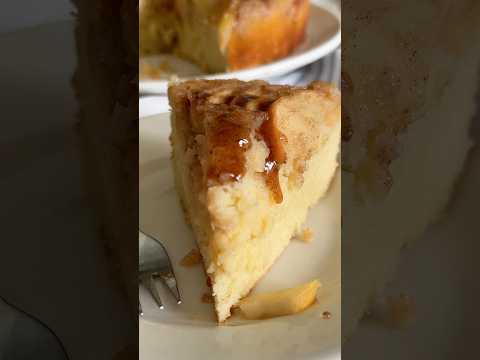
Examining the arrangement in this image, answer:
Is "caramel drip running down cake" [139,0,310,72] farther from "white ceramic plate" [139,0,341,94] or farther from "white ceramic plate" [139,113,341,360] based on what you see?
"white ceramic plate" [139,113,341,360]

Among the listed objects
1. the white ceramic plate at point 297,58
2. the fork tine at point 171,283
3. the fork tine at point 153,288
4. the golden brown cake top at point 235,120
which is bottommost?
the fork tine at point 171,283

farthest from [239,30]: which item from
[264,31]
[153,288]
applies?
[153,288]

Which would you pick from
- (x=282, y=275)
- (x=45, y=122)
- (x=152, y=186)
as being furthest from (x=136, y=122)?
(x=152, y=186)

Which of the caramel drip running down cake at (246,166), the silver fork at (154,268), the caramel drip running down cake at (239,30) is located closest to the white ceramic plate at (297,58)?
the caramel drip running down cake at (239,30)

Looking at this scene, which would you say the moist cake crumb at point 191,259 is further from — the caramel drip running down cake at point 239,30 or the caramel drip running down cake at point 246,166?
the caramel drip running down cake at point 239,30

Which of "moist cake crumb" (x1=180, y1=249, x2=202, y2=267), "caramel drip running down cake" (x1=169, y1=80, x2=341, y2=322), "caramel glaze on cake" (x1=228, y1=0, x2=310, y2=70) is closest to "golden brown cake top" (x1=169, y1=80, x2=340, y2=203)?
"caramel drip running down cake" (x1=169, y1=80, x2=341, y2=322)

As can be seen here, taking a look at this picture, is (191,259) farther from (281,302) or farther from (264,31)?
(264,31)

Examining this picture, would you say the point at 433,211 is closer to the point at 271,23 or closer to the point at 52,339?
the point at 52,339
